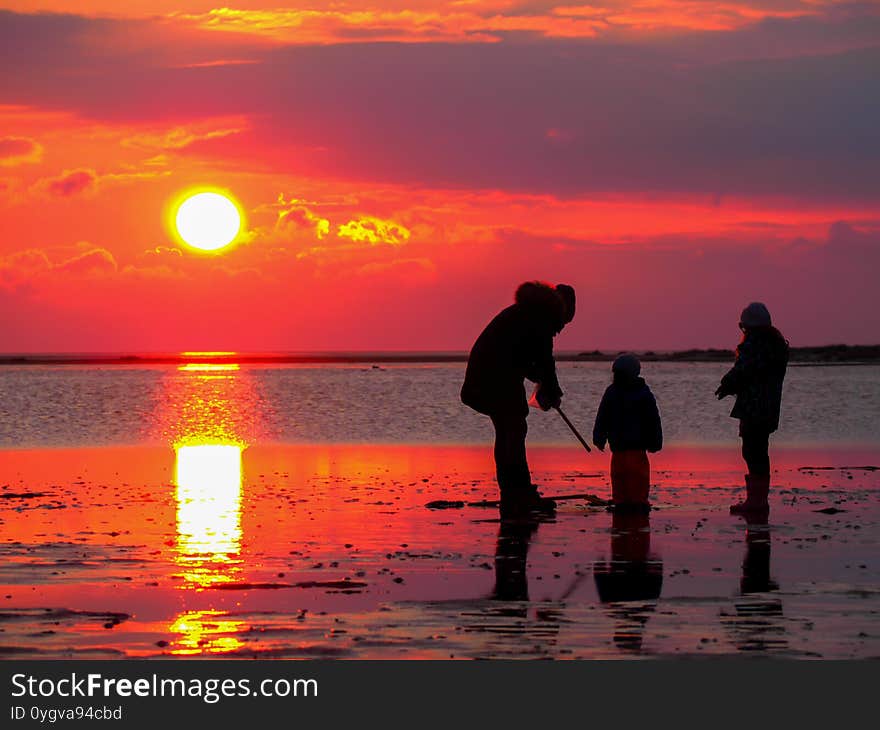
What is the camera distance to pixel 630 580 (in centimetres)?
973

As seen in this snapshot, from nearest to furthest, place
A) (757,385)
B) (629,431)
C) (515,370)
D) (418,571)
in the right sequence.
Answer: (418,571)
(515,370)
(629,431)
(757,385)

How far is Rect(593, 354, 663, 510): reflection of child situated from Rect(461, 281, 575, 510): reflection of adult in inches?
26.3

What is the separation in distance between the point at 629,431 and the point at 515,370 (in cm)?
125

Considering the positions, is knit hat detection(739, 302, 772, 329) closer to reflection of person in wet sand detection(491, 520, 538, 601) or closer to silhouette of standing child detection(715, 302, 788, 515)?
silhouette of standing child detection(715, 302, 788, 515)

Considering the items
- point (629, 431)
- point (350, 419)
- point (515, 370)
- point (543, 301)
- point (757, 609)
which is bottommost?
point (757, 609)

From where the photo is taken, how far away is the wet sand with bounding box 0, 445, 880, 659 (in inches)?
303

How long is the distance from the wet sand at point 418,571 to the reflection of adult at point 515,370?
0.55m

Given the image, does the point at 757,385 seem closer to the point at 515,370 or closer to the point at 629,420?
the point at 629,420

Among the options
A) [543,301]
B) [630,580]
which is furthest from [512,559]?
[543,301]

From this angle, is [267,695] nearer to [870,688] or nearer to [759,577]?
[870,688]

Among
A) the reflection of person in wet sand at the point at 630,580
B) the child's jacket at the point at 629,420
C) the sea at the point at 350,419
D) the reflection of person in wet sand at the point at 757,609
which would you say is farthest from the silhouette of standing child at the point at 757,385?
the sea at the point at 350,419

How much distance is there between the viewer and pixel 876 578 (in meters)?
9.69

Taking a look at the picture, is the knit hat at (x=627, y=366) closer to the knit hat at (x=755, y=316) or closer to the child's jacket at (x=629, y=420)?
the child's jacket at (x=629, y=420)

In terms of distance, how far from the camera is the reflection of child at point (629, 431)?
549 inches
